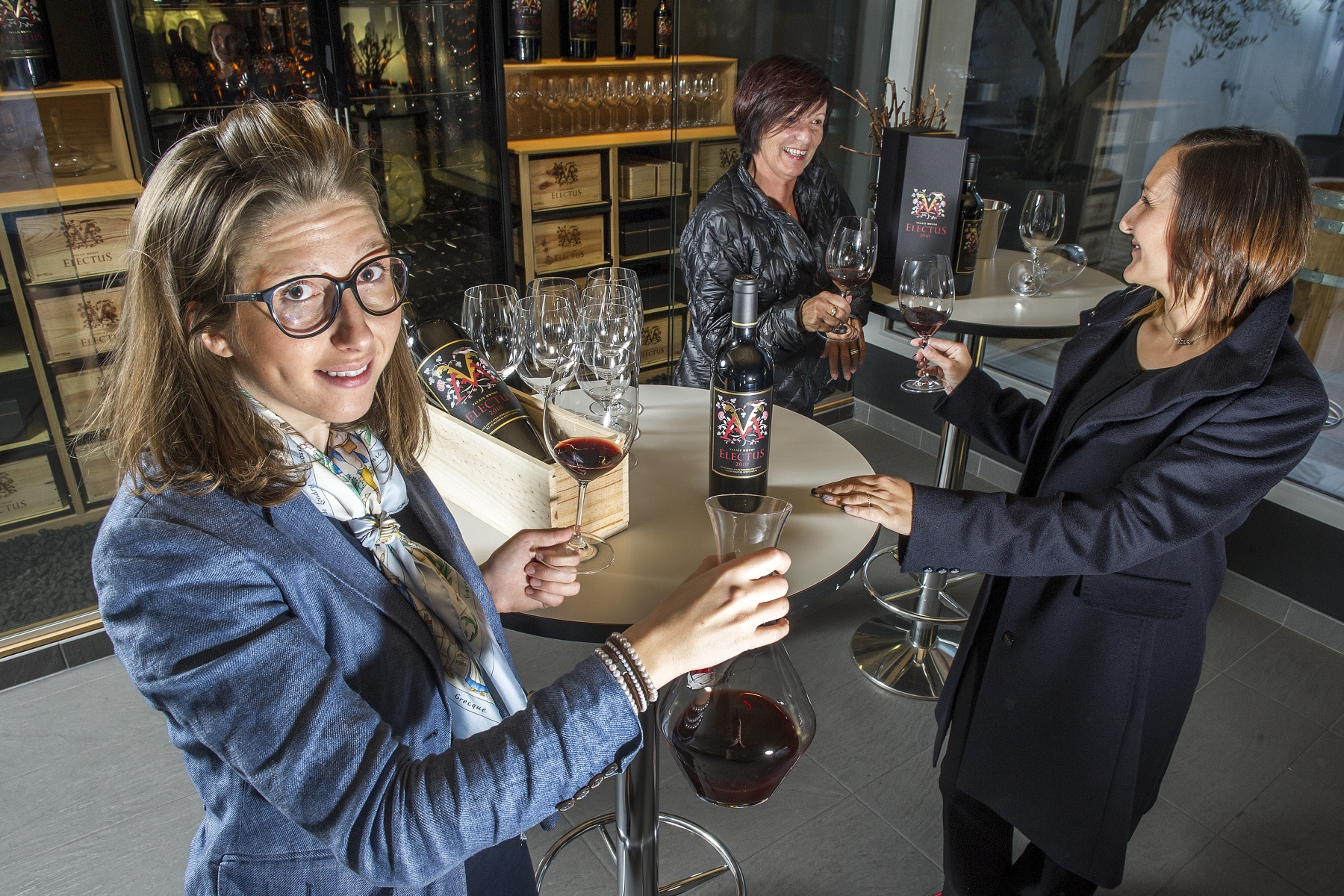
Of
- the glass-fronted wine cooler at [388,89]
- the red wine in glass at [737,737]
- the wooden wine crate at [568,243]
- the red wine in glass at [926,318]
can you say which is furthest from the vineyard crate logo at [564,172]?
the red wine in glass at [737,737]

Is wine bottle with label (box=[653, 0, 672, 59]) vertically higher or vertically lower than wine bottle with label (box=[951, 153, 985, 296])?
higher

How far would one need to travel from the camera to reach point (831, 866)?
2.13m

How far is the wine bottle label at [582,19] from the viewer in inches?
162

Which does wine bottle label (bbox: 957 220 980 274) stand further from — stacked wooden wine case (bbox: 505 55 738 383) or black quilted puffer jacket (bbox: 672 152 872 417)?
stacked wooden wine case (bbox: 505 55 738 383)

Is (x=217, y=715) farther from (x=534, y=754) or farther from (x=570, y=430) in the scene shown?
(x=570, y=430)

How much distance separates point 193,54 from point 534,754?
10.4 ft

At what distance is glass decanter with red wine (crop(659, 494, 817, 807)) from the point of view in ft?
3.94

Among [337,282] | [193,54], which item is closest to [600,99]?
[193,54]

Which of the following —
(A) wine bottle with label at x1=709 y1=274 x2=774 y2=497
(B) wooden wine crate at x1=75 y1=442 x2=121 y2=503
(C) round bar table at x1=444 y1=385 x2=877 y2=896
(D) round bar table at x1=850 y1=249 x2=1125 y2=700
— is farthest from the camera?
(B) wooden wine crate at x1=75 y1=442 x2=121 y2=503

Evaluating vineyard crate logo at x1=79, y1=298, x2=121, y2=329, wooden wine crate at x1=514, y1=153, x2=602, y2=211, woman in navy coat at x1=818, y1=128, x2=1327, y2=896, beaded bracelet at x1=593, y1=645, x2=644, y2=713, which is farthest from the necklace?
wooden wine crate at x1=514, y1=153, x2=602, y2=211

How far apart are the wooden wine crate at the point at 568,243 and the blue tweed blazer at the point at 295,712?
11.7 feet

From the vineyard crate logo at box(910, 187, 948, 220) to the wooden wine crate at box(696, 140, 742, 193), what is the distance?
6.31ft

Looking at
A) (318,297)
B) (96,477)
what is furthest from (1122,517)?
(96,477)

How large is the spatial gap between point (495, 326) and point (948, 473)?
1.84 m
